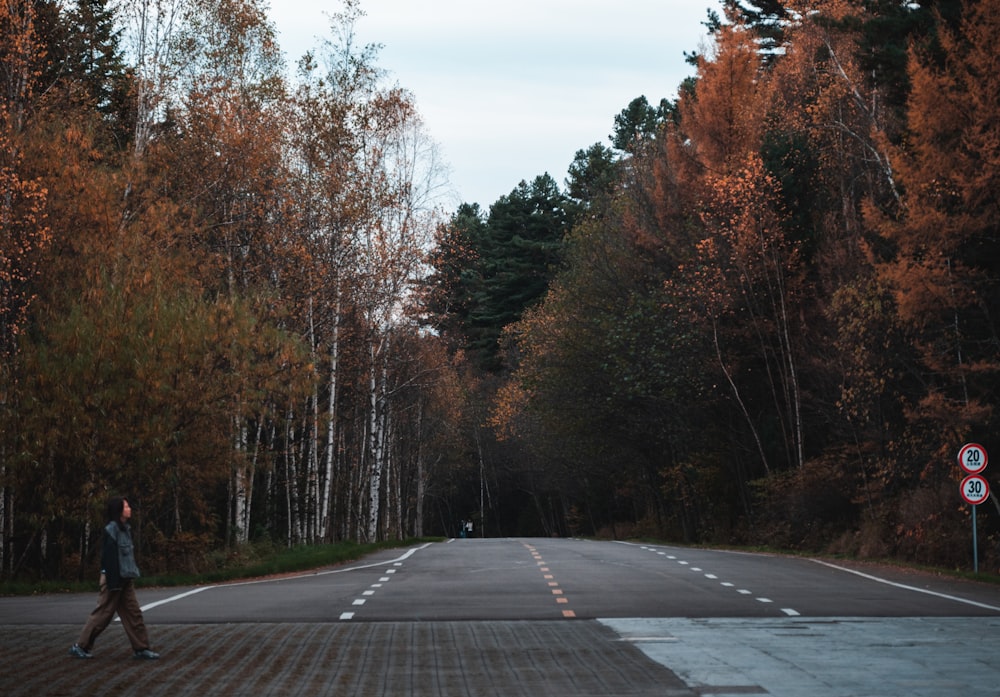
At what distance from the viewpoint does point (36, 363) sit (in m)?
23.6

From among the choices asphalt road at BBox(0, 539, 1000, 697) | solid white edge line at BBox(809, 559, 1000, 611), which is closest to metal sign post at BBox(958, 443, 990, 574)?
asphalt road at BBox(0, 539, 1000, 697)

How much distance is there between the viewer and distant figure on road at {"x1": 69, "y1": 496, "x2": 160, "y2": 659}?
12203mm

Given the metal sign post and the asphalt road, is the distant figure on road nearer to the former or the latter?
the asphalt road

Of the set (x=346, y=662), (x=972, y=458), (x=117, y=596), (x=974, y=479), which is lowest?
(x=346, y=662)

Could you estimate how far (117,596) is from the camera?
40.8ft

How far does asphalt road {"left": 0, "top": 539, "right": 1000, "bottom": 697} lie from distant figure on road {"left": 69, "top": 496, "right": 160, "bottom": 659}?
26cm

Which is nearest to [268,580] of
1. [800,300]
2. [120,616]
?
[120,616]

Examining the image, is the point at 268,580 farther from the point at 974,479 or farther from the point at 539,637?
the point at 974,479

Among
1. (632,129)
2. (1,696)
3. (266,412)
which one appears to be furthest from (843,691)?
(632,129)

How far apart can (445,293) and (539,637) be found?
96.5 feet

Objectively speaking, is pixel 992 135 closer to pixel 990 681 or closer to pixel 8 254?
pixel 990 681

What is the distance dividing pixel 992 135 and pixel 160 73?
65.6 feet

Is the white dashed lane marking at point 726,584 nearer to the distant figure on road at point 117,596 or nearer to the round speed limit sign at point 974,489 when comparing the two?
the round speed limit sign at point 974,489

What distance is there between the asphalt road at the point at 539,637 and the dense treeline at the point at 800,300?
6251 mm
